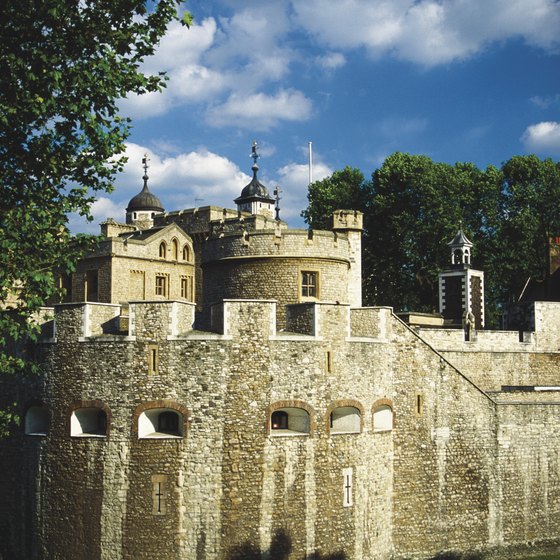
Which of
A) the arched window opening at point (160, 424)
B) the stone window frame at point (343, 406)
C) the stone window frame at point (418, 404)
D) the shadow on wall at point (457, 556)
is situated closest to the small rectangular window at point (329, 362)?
the stone window frame at point (343, 406)

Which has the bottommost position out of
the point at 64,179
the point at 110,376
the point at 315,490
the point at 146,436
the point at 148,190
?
the point at 315,490

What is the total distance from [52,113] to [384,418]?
1317 cm

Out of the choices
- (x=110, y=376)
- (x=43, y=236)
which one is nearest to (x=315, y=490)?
(x=110, y=376)

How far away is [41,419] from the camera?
24.5m

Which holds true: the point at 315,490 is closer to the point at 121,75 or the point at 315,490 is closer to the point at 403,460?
the point at 403,460

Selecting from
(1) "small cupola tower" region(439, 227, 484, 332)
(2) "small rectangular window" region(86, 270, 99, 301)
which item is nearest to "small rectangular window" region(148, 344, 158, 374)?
(2) "small rectangular window" region(86, 270, 99, 301)

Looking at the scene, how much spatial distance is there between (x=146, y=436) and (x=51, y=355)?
12.1 ft

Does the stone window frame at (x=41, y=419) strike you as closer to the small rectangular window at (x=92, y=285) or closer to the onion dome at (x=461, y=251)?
the small rectangular window at (x=92, y=285)

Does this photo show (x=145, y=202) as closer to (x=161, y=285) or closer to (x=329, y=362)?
(x=161, y=285)

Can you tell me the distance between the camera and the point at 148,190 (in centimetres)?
7106

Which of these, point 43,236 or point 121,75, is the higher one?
point 121,75

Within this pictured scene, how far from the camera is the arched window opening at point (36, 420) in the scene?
24219mm

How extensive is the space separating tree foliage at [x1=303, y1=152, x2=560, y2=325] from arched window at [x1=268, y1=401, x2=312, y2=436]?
88.8ft

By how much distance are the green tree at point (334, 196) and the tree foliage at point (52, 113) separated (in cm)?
3396
